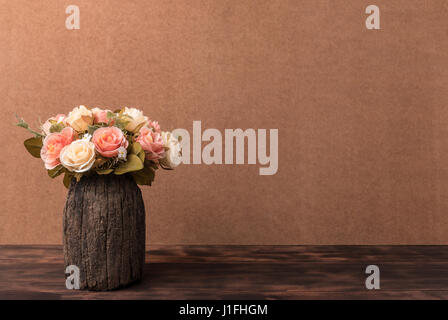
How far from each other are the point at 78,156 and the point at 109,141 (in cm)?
8

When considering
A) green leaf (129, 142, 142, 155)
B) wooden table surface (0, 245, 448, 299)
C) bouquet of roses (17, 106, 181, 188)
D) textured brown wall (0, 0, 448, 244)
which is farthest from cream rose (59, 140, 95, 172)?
textured brown wall (0, 0, 448, 244)

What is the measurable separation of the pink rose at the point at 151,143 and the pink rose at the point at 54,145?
173 mm

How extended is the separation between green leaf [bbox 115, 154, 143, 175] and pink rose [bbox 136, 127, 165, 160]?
1.6 inches

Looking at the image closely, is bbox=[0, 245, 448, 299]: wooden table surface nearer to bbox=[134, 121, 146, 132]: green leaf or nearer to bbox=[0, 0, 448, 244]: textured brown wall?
bbox=[0, 0, 448, 244]: textured brown wall

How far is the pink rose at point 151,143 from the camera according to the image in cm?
93

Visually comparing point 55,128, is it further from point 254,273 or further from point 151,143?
point 254,273

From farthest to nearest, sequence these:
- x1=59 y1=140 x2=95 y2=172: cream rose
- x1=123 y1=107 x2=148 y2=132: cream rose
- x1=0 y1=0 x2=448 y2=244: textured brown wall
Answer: x1=0 y1=0 x2=448 y2=244: textured brown wall → x1=123 y1=107 x2=148 y2=132: cream rose → x1=59 y1=140 x2=95 y2=172: cream rose

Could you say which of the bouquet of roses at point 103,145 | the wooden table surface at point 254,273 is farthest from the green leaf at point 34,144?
the wooden table surface at point 254,273

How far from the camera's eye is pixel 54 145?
89cm

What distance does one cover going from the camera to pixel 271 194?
52.5 inches

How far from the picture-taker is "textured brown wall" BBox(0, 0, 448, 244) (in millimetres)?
1325
